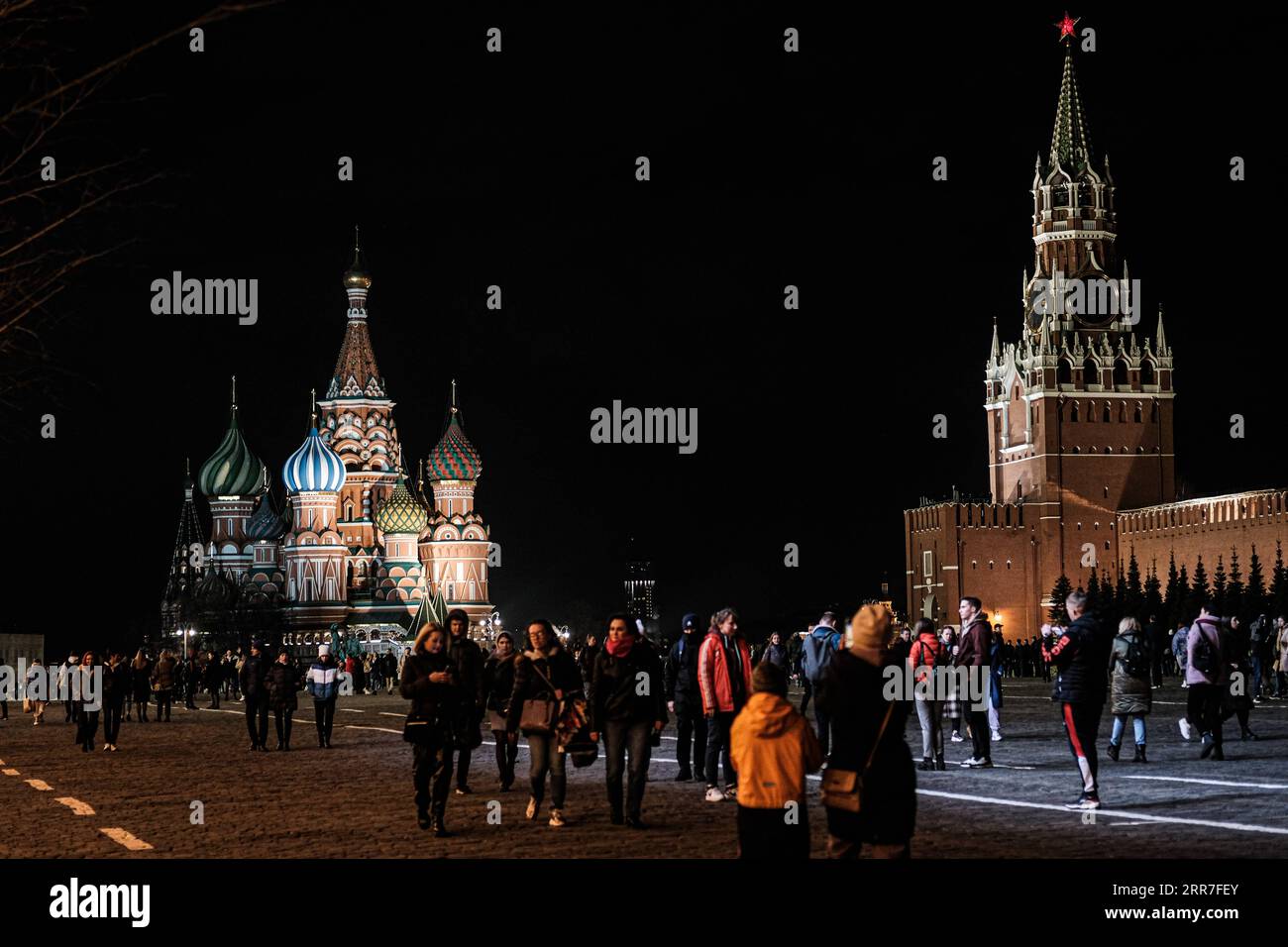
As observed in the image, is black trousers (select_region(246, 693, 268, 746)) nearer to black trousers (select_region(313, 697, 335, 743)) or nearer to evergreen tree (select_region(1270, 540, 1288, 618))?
black trousers (select_region(313, 697, 335, 743))

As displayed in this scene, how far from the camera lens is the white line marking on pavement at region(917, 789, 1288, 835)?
36.9 feet

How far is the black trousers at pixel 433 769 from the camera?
1188 cm

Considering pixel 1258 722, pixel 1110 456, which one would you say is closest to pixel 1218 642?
pixel 1258 722

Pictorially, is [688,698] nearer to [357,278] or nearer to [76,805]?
[76,805]

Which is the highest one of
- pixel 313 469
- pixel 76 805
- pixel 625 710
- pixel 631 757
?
pixel 313 469

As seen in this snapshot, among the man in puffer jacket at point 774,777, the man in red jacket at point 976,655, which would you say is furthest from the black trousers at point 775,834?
the man in red jacket at point 976,655

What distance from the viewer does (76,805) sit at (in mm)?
14484

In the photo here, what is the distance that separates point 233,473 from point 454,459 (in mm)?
13573

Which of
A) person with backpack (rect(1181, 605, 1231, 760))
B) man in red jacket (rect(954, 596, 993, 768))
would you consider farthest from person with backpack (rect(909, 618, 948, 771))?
person with backpack (rect(1181, 605, 1231, 760))

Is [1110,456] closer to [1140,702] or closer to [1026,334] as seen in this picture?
[1026,334]

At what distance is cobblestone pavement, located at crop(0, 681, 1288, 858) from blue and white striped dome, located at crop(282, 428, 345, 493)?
8142cm

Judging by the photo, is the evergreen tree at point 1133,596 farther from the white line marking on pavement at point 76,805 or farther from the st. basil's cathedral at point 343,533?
the white line marking on pavement at point 76,805

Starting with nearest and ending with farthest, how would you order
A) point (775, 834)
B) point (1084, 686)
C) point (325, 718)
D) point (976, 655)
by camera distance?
point (775, 834) → point (1084, 686) → point (976, 655) → point (325, 718)

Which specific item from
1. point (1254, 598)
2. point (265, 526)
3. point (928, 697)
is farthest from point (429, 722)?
point (265, 526)
